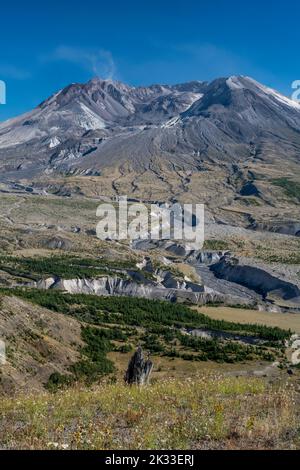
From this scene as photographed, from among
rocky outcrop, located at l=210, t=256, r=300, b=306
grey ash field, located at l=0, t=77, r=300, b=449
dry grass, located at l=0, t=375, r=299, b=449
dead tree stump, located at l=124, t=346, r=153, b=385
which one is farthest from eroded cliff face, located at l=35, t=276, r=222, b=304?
dry grass, located at l=0, t=375, r=299, b=449

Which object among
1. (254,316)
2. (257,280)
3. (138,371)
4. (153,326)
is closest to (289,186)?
(257,280)

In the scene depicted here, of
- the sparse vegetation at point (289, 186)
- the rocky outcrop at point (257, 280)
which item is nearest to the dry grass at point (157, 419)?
the rocky outcrop at point (257, 280)

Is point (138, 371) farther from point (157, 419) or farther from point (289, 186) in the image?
point (289, 186)

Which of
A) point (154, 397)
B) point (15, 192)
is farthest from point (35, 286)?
point (15, 192)

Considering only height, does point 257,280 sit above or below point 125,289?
above

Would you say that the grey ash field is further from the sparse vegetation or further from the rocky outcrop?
the sparse vegetation

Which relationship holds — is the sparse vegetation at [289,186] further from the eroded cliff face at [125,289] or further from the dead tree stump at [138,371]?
the dead tree stump at [138,371]

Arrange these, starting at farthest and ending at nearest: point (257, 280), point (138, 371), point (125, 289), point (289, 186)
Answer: point (289, 186), point (257, 280), point (125, 289), point (138, 371)

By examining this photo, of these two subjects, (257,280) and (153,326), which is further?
(257,280)

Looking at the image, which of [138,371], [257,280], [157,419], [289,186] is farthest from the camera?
[289,186]
